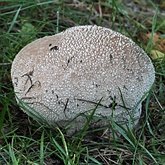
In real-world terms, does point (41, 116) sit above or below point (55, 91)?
below

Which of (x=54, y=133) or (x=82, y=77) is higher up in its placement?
(x=82, y=77)

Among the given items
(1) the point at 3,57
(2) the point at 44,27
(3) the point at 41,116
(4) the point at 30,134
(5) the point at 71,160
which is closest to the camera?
(5) the point at 71,160

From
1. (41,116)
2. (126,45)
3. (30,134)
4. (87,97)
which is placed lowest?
(30,134)

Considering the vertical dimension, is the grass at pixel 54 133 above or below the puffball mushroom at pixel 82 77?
below

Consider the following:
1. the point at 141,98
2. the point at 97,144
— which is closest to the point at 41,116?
the point at 97,144

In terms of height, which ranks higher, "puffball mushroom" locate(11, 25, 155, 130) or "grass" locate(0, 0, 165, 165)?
"puffball mushroom" locate(11, 25, 155, 130)

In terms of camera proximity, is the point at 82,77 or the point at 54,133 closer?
the point at 82,77

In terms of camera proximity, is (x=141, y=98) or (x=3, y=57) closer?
(x=141, y=98)

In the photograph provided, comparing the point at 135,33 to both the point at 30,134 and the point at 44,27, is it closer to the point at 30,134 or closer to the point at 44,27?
the point at 44,27
